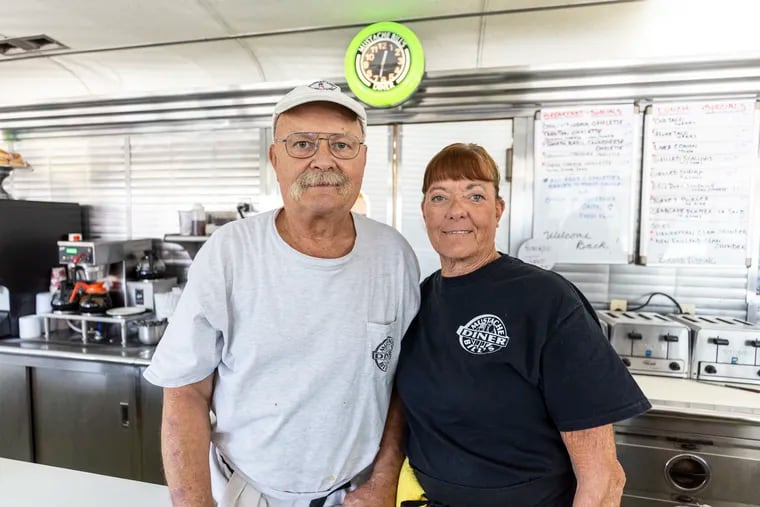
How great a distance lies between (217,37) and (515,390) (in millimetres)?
2718

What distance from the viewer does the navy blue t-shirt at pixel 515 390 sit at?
1.05m

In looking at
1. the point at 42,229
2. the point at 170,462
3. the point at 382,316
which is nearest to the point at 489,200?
the point at 382,316

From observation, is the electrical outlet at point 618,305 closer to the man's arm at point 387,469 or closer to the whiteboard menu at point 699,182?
A: the whiteboard menu at point 699,182

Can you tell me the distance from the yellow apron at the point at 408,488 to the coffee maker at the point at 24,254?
3207 millimetres

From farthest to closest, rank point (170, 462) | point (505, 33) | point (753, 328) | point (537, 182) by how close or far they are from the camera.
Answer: point (537, 182)
point (505, 33)
point (753, 328)
point (170, 462)

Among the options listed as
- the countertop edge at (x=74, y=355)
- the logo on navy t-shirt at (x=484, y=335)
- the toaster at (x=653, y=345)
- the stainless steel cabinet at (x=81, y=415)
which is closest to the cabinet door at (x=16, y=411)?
the stainless steel cabinet at (x=81, y=415)

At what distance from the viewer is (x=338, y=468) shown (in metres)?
1.21

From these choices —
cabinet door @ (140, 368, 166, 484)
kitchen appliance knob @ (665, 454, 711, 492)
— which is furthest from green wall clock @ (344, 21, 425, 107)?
kitchen appliance knob @ (665, 454, 711, 492)

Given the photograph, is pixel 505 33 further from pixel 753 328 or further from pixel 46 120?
pixel 46 120

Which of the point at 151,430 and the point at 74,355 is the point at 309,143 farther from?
the point at 74,355

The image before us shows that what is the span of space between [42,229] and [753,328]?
4.69 m

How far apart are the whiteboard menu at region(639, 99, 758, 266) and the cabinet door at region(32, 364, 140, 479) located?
3450 millimetres

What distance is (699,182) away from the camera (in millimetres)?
2582

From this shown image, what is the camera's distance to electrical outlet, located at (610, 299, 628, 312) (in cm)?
272
